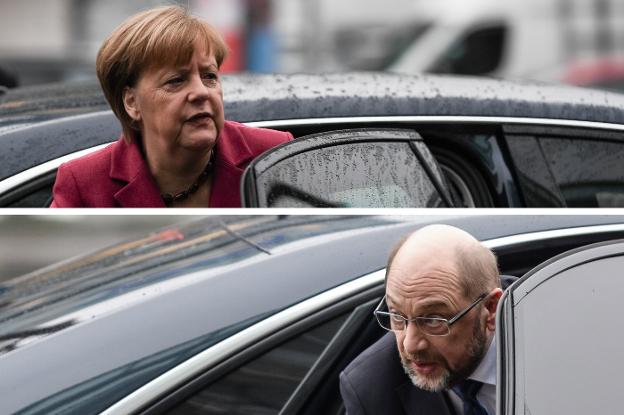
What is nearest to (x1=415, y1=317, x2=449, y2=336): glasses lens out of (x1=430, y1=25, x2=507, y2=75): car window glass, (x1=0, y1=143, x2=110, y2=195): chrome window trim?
(x1=0, y1=143, x2=110, y2=195): chrome window trim

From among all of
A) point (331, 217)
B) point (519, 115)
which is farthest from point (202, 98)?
point (519, 115)

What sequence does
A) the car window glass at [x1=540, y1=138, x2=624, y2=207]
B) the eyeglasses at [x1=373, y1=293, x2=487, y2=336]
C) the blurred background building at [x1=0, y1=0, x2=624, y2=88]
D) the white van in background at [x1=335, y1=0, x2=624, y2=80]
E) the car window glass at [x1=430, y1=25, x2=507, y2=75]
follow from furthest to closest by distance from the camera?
the white van in background at [x1=335, y1=0, x2=624, y2=80], the blurred background building at [x1=0, y1=0, x2=624, y2=88], the car window glass at [x1=430, y1=25, x2=507, y2=75], the car window glass at [x1=540, y1=138, x2=624, y2=207], the eyeglasses at [x1=373, y1=293, x2=487, y2=336]

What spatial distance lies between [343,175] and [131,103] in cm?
42

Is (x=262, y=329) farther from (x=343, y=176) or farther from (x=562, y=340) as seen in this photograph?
(x=562, y=340)

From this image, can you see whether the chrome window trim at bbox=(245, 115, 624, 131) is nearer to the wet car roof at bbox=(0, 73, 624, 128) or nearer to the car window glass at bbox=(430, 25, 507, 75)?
the wet car roof at bbox=(0, 73, 624, 128)

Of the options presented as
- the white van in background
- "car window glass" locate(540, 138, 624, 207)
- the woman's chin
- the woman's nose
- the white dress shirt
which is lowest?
the white van in background

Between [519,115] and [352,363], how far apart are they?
621 mm

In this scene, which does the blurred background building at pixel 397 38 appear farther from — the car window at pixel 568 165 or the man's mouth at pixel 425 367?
the man's mouth at pixel 425 367

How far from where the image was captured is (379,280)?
2.50m

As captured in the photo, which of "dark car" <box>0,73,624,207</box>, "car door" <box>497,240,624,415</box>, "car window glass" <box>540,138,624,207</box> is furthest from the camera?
"car window glass" <box>540,138,624,207</box>

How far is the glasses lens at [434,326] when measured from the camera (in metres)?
2.22

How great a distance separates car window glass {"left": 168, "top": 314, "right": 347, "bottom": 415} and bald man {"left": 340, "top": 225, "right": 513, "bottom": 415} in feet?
0.55

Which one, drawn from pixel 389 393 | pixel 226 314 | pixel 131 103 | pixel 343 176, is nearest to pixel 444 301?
pixel 389 393

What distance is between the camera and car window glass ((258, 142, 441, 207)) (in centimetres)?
241
